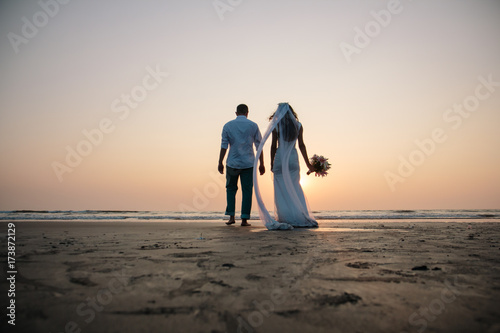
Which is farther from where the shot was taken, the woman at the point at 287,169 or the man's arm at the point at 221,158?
the man's arm at the point at 221,158

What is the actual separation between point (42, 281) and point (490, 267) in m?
2.85

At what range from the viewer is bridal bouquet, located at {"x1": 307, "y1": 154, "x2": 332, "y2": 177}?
6.63 meters

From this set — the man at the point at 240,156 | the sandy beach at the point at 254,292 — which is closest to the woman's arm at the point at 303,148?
the man at the point at 240,156

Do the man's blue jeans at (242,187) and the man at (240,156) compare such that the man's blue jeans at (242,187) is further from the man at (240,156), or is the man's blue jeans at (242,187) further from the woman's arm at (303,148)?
the woman's arm at (303,148)

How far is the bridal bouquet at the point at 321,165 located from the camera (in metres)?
6.63

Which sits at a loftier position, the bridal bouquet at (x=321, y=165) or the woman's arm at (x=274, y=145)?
the woman's arm at (x=274, y=145)

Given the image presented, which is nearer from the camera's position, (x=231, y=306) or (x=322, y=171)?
(x=231, y=306)

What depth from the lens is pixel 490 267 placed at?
2145mm

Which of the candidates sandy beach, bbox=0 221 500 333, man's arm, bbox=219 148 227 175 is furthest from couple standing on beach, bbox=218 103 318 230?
sandy beach, bbox=0 221 500 333

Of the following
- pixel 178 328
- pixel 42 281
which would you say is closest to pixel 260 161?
pixel 42 281

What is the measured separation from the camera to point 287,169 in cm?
633

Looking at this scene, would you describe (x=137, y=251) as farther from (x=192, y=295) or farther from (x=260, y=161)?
(x=260, y=161)

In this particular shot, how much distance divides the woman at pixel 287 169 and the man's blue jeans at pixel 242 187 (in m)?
0.73

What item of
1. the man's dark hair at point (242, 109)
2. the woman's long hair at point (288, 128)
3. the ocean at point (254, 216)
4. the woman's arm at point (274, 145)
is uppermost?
the man's dark hair at point (242, 109)
